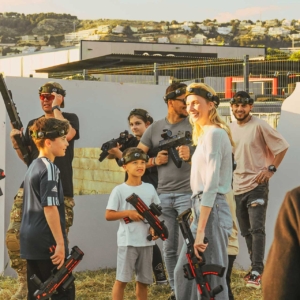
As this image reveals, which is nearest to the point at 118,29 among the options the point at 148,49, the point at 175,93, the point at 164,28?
the point at 164,28

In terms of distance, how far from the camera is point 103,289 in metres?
7.34

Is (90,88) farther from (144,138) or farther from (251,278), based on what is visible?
(251,278)

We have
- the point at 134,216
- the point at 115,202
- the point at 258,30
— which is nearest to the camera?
the point at 134,216

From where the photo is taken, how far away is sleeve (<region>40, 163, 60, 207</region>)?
491 centimetres

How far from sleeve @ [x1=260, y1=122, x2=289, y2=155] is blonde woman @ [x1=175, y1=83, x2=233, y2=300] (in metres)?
2.15

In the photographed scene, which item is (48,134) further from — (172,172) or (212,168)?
(172,172)

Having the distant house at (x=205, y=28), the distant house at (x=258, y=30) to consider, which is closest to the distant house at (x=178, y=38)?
the distant house at (x=205, y=28)

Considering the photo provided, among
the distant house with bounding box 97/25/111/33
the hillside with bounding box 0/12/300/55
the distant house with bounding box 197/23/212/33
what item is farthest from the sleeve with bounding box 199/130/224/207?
the distant house with bounding box 197/23/212/33

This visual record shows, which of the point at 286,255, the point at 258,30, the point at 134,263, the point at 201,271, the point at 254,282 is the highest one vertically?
the point at 258,30

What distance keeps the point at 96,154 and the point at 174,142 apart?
2.42 m

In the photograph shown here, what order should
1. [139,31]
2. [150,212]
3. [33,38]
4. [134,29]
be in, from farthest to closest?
[134,29] → [139,31] → [33,38] → [150,212]

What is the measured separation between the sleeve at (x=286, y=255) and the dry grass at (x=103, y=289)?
4.99 meters

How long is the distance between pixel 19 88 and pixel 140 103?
4.95 feet

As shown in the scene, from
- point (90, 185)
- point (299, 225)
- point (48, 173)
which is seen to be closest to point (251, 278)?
point (90, 185)
